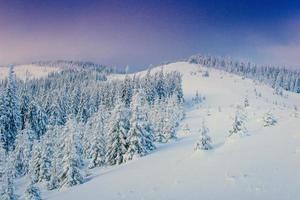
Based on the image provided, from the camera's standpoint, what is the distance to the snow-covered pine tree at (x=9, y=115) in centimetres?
5859

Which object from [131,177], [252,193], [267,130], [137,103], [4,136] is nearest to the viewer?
[252,193]

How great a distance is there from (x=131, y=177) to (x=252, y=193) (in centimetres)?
1043

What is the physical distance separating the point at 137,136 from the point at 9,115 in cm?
3026

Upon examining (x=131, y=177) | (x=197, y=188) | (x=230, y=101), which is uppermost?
→ (x=197, y=188)

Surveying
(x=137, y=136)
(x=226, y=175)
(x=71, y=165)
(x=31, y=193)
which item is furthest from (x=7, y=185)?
(x=226, y=175)

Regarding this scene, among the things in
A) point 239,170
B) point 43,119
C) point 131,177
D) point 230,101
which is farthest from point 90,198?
point 230,101

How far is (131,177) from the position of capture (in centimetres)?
2525

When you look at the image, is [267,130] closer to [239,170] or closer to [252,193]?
[239,170]

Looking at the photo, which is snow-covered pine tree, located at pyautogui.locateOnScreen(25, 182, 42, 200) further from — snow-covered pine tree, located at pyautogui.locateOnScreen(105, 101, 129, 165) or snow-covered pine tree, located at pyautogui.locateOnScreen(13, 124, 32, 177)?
snow-covered pine tree, located at pyautogui.locateOnScreen(13, 124, 32, 177)

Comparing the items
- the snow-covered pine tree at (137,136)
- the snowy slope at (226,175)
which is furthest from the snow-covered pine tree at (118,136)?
A: the snowy slope at (226,175)

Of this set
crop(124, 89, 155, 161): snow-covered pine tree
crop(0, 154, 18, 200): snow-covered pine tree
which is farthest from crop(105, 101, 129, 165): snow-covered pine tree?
crop(0, 154, 18, 200): snow-covered pine tree

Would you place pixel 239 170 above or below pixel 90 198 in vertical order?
above

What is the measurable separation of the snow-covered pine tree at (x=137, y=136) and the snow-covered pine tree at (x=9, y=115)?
1111 inches

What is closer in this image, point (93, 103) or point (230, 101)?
point (93, 103)
